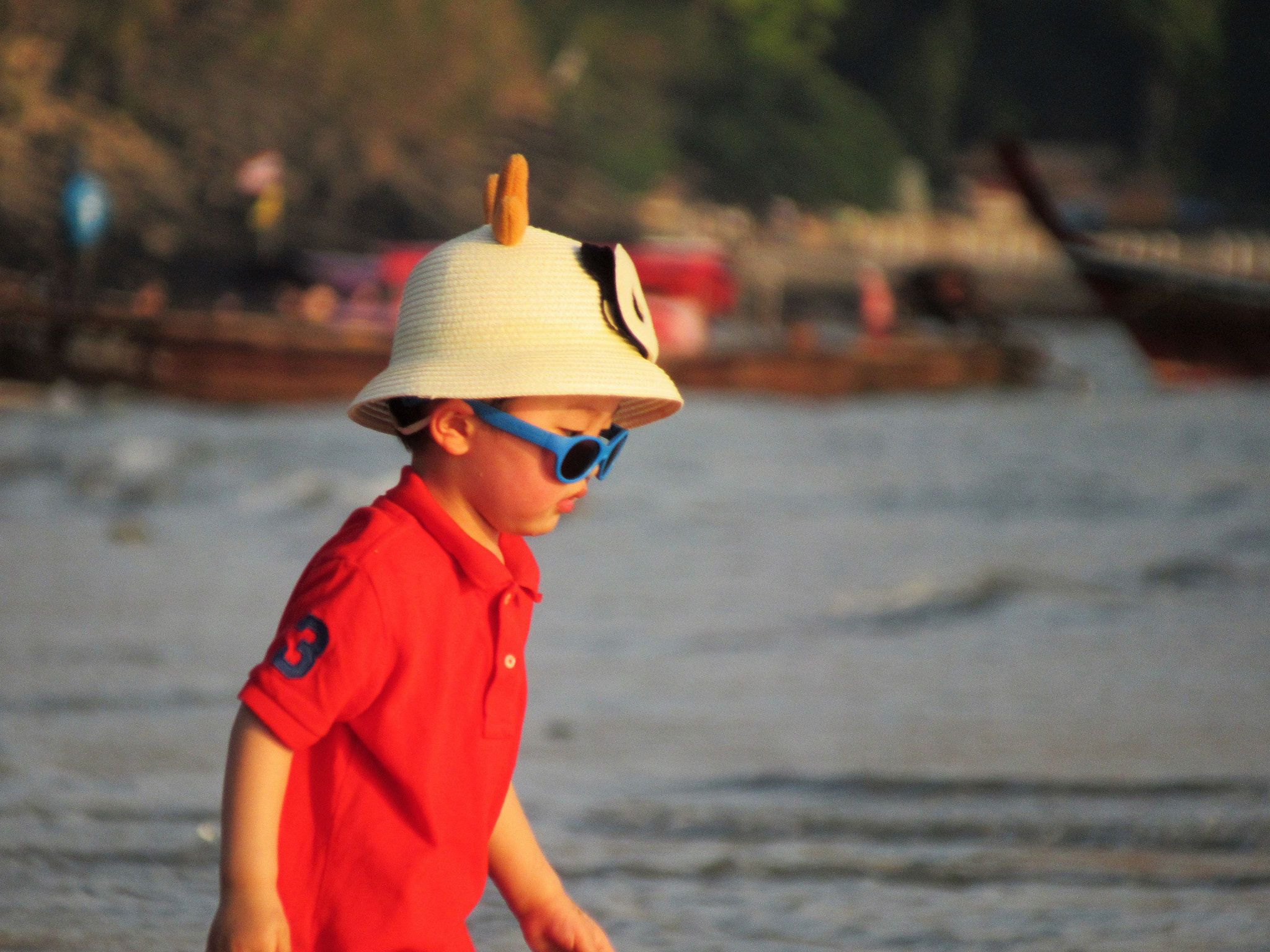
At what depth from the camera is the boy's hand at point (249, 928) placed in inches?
51.5

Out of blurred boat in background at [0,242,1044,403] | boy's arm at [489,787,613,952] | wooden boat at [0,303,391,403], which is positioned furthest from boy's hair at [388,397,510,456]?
wooden boat at [0,303,391,403]

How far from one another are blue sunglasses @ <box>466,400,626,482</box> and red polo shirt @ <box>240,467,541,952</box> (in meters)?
0.10

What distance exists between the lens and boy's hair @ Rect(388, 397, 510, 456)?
4.78 feet

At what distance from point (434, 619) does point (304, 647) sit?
12 centimetres

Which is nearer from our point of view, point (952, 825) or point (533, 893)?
point (533, 893)

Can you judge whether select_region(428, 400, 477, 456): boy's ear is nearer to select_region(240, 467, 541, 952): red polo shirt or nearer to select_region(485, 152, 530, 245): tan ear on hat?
select_region(240, 467, 541, 952): red polo shirt

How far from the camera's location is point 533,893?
5.25ft

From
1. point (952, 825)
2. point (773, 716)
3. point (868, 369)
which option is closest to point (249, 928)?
point (952, 825)

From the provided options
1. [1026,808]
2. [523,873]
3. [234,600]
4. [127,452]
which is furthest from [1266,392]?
[523,873]

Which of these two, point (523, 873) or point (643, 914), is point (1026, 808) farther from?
point (523, 873)

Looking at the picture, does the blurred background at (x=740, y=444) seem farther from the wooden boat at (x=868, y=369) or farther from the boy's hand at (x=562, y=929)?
the boy's hand at (x=562, y=929)

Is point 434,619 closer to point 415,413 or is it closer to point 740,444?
point 415,413

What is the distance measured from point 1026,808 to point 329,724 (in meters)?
2.03

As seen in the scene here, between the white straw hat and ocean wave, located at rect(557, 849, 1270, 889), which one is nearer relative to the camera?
the white straw hat
